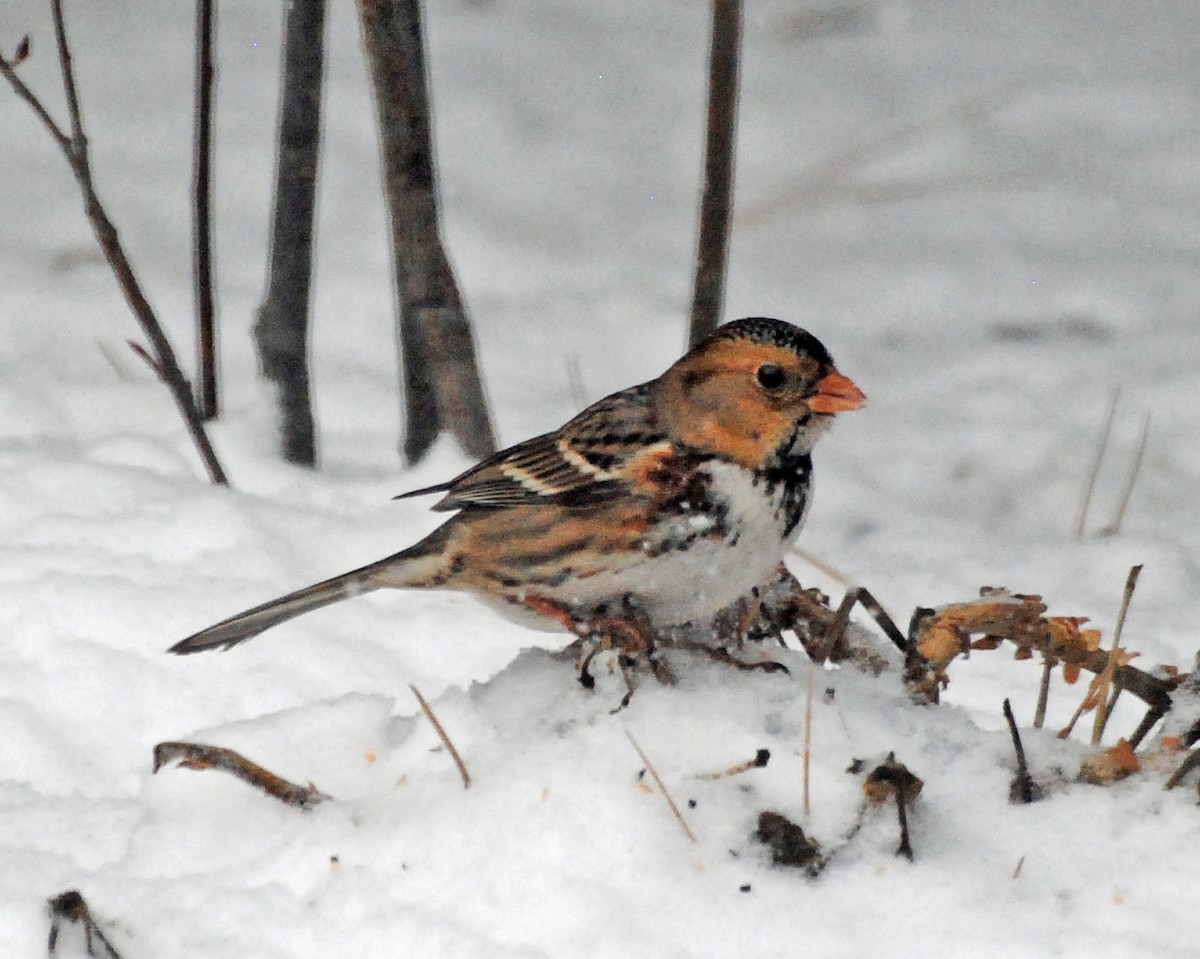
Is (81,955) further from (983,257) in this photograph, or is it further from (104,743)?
(983,257)

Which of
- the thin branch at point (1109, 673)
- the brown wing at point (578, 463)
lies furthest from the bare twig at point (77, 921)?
the thin branch at point (1109, 673)

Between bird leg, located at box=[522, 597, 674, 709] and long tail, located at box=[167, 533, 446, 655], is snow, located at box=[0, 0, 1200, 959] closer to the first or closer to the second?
bird leg, located at box=[522, 597, 674, 709]

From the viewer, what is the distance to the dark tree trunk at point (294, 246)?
4.63m

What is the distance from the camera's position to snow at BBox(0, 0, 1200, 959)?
8.09 feet

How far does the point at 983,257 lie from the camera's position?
6.23m

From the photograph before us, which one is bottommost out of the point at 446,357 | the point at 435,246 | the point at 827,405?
the point at 446,357

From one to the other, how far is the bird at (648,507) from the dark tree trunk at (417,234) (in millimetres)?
1154

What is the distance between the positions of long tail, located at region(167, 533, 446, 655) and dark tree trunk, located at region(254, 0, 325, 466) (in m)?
1.56

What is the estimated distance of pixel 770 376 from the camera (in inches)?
121

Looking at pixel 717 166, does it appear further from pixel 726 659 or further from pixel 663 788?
pixel 663 788

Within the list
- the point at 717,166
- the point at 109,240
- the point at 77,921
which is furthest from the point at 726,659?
the point at 109,240

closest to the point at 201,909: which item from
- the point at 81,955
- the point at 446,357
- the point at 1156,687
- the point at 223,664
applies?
the point at 81,955

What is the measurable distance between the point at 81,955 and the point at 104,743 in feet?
3.21

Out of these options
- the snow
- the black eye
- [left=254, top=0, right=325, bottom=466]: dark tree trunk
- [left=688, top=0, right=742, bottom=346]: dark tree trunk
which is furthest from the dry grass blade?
[left=254, top=0, right=325, bottom=466]: dark tree trunk
